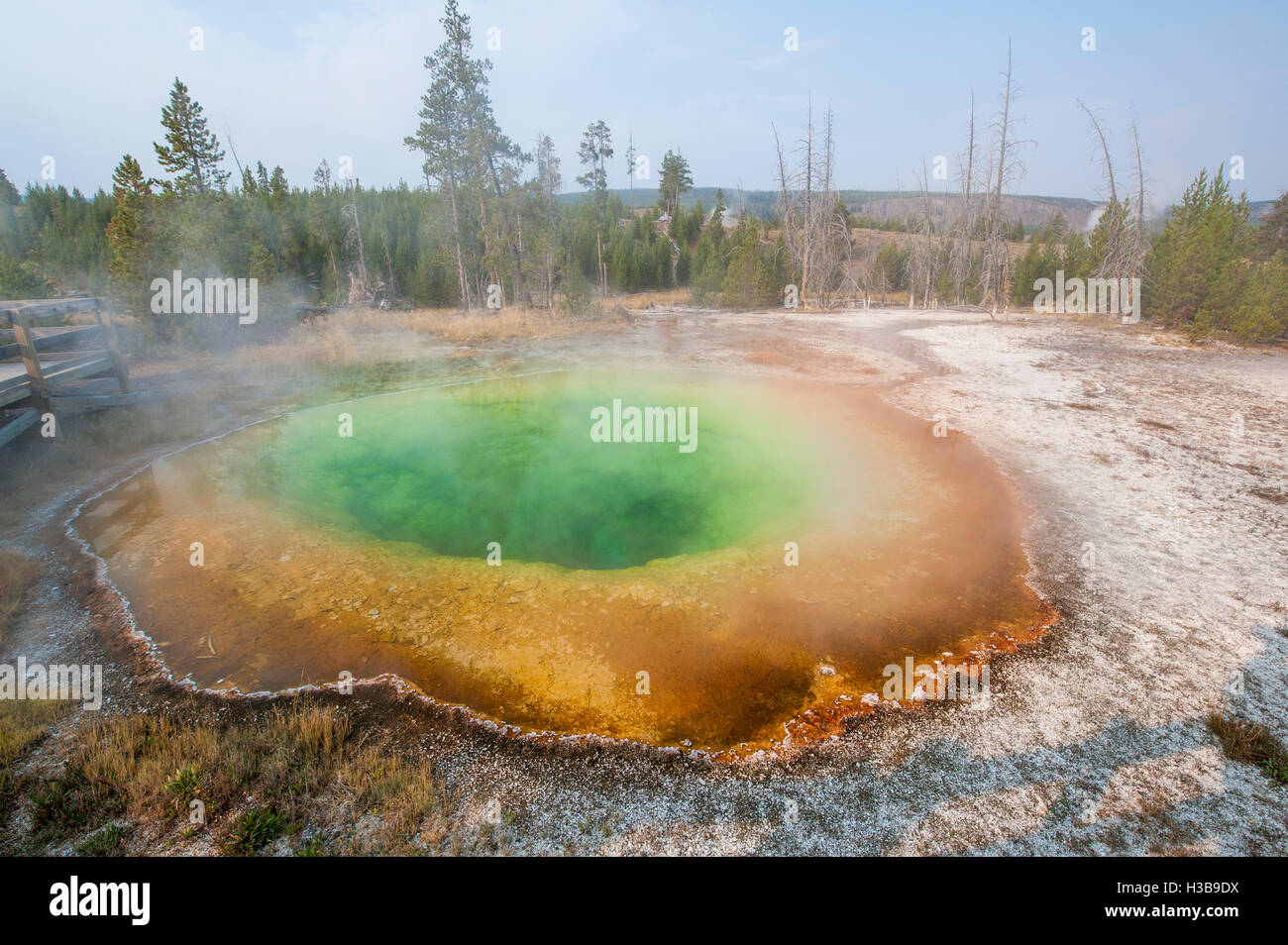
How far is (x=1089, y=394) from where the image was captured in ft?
39.7

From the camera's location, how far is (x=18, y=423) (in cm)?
827

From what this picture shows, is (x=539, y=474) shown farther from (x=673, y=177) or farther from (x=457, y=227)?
(x=673, y=177)

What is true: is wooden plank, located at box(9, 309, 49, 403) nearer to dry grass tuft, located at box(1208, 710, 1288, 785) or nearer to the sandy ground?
the sandy ground

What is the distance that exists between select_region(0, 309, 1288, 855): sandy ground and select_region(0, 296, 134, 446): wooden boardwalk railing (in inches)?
62.7

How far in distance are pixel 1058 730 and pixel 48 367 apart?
14708mm

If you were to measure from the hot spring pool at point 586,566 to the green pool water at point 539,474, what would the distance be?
0.05m

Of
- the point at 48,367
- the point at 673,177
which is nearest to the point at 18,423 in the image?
the point at 48,367

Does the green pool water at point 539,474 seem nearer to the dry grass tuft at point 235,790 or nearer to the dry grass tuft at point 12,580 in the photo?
the dry grass tuft at point 12,580

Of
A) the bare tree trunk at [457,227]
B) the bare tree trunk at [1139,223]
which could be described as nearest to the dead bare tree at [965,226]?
the bare tree trunk at [1139,223]

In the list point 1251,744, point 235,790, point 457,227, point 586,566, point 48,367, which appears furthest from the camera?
point 457,227

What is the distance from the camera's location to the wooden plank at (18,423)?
25.7 ft

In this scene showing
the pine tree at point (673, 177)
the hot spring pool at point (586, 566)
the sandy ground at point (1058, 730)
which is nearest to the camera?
the sandy ground at point (1058, 730)

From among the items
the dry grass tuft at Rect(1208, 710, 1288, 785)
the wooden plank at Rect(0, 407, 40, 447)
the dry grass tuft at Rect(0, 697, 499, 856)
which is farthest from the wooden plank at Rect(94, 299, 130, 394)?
the dry grass tuft at Rect(1208, 710, 1288, 785)

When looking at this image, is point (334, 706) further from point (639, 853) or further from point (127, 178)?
point (127, 178)
